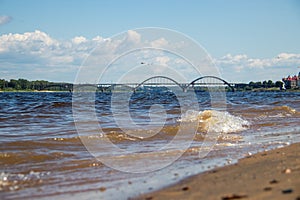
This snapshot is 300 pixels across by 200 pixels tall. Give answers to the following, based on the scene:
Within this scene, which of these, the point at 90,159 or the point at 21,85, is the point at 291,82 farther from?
the point at 90,159

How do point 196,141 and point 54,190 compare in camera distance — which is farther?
point 196,141

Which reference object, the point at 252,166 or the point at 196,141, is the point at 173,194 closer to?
the point at 252,166

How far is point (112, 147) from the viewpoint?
10.9 meters

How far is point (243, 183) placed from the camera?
5145 mm

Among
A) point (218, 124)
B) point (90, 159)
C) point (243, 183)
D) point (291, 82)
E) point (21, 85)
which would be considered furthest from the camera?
point (291, 82)

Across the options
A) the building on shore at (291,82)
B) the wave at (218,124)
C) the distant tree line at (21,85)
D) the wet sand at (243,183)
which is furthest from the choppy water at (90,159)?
the building on shore at (291,82)

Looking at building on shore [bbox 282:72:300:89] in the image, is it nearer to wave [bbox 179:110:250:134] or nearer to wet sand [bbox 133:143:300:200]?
wave [bbox 179:110:250:134]

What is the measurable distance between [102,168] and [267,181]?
3.60 meters


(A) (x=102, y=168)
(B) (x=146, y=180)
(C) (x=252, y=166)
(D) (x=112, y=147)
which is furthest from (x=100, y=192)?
(D) (x=112, y=147)

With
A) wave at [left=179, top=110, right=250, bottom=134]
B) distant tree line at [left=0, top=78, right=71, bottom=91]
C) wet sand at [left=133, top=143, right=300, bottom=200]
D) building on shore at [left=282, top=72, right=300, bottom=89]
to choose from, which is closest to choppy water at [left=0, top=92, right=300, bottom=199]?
wave at [left=179, top=110, right=250, bottom=134]

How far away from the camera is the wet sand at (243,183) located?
14.7ft

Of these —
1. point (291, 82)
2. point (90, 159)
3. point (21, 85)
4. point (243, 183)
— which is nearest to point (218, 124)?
point (90, 159)

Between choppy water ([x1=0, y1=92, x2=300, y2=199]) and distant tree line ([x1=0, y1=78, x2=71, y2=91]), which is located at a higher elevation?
distant tree line ([x1=0, y1=78, x2=71, y2=91])

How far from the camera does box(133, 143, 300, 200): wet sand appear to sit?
4.48 m
